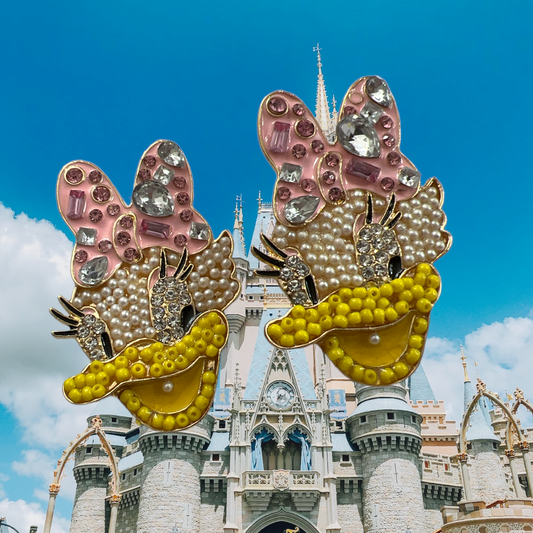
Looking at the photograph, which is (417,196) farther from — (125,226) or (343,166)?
(125,226)

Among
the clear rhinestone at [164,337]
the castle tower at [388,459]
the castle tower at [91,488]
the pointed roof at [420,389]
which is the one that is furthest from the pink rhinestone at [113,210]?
the pointed roof at [420,389]

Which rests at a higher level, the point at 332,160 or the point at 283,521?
the point at 332,160

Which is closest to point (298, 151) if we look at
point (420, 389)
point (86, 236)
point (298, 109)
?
point (298, 109)

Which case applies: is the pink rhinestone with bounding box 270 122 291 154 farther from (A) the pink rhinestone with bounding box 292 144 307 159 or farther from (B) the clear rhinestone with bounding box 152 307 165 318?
(B) the clear rhinestone with bounding box 152 307 165 318

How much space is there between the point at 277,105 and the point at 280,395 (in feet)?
71.8

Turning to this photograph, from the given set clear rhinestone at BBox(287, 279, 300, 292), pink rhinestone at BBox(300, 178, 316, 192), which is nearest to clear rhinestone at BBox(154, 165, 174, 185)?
pink rhinestone at BBox(300, 178, 316, 192)

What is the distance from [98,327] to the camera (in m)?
9.50

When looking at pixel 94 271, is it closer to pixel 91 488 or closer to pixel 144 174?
pixel 144 174

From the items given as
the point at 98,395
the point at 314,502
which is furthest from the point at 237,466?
the point at 98,395

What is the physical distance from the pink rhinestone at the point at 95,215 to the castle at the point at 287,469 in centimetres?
1906

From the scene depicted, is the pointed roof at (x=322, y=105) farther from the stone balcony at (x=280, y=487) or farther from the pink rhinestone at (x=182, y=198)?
the pink rhinestone at (x=182, y=198)

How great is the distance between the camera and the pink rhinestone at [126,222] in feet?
32.5

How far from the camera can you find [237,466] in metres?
27.9

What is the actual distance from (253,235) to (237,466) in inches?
1095
